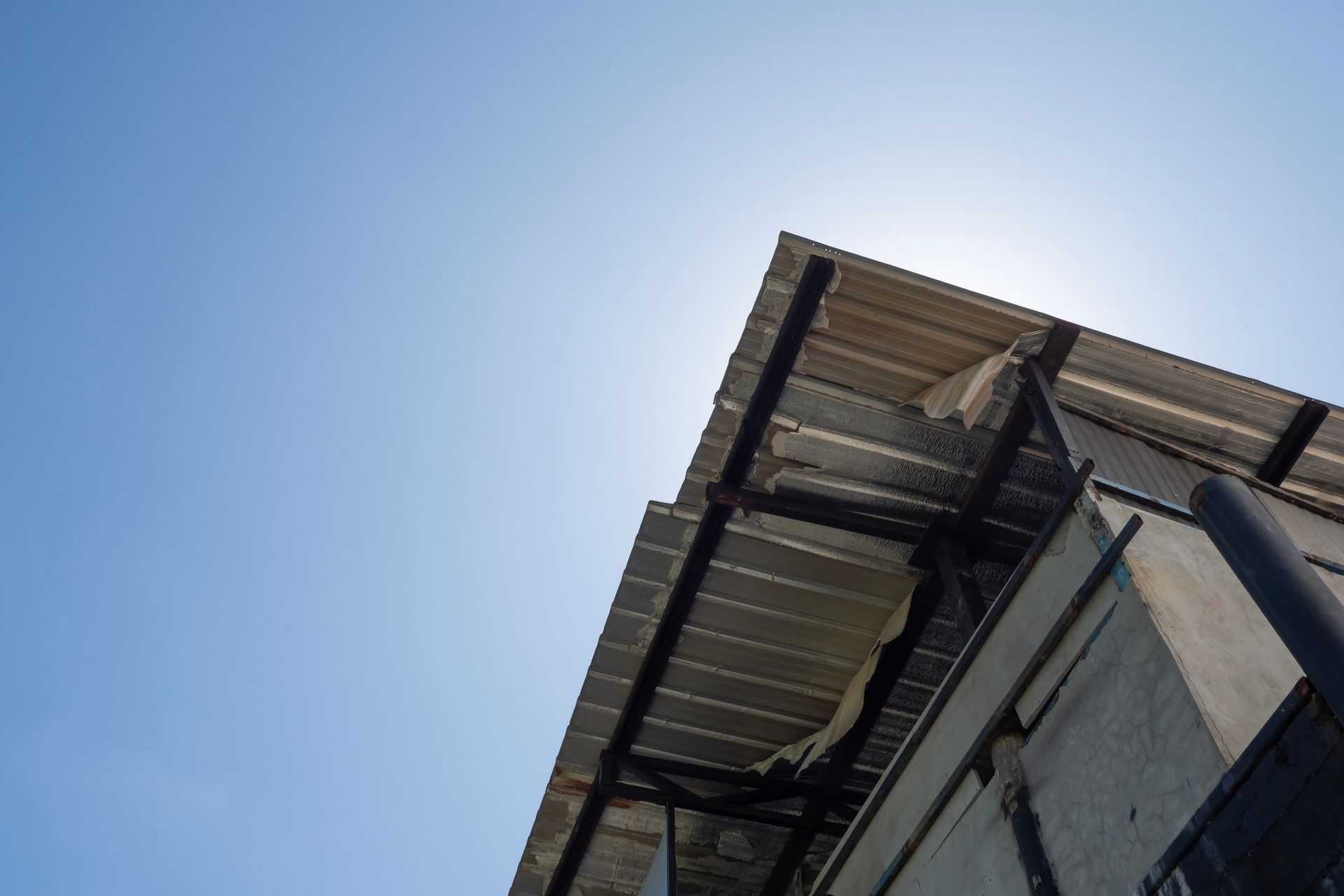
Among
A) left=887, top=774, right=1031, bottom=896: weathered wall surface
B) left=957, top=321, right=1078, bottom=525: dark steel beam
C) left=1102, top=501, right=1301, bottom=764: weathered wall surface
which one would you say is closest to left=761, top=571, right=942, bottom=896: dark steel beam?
left=957, top=321, right=1078, bottom=525: dark steel beam

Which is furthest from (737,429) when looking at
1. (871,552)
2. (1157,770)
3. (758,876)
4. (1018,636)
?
(758,876)

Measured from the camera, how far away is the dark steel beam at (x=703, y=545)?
6.98m

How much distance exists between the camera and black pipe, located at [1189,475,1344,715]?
2.31 meters

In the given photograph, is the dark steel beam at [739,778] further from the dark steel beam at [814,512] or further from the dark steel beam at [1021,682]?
the dark steel beam at [1021,682]

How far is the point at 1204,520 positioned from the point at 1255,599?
1.16ft

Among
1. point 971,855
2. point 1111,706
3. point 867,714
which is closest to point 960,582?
point 867,714

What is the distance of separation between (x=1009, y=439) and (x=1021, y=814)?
340 centimetres

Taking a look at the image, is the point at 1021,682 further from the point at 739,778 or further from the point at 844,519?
the point at 739,778

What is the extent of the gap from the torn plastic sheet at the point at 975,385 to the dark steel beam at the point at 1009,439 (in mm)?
102

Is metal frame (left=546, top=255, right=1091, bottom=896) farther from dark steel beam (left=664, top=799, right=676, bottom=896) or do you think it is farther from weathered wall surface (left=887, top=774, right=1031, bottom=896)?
weathered wall surface (left=887, top=774, right=1031, bottom=896)

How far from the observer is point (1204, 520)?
9.54 ft

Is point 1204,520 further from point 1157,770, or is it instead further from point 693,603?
point 693,603

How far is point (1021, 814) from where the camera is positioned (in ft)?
15.2

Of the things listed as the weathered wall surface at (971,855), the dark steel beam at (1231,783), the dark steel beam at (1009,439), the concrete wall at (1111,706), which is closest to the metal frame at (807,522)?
the dark steel beam at (1009,439)
